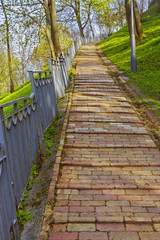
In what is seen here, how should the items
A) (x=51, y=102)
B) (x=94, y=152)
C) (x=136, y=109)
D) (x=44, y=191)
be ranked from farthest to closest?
(x=136, y=109)
(x=51, y=102)
(x=94, y=152)
(x=44, y=191)

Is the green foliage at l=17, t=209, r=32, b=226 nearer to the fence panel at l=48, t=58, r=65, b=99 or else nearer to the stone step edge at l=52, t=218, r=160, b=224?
the stone step edge at l=52, t=218, r=160, b=224

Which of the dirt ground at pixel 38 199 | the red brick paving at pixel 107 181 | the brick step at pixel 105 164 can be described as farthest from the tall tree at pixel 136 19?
the brick step at pixel 105 164

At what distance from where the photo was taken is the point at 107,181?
367 cm

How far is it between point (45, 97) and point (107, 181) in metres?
2.52

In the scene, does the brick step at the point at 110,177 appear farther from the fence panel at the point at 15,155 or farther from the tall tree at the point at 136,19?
the tall tree at the point at 136,19

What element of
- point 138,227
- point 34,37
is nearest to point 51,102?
point 138,227

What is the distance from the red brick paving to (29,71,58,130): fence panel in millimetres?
539

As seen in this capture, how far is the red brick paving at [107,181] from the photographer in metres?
2.76

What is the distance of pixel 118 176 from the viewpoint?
3809 millimetres

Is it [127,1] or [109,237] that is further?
[127,1]

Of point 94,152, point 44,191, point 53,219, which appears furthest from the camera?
point 94,152

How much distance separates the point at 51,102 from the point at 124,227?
3796mm

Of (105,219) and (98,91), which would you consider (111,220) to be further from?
(98,91)

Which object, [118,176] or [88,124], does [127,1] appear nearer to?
[88,124]
